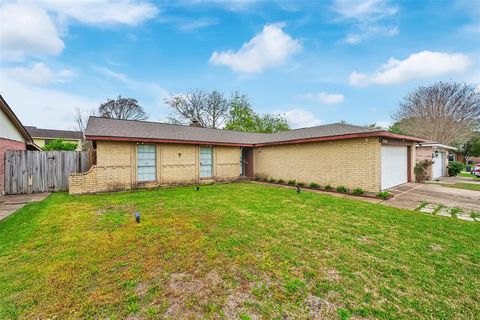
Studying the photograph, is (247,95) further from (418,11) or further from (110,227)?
(110,227)

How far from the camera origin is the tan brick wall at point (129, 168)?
342 inches

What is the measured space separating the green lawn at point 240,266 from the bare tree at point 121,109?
1277 inches

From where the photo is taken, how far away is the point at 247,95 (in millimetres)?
27734

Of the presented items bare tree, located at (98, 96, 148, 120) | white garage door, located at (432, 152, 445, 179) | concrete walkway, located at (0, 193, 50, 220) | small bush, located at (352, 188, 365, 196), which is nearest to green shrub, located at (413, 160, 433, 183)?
white garage door, located at (432, 152, 445, 179)

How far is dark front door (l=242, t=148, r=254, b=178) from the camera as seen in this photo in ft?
45.6

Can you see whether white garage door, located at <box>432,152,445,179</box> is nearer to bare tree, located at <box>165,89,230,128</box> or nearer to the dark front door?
the dark front door

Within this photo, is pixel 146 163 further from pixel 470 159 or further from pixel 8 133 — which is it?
pixel 470 159

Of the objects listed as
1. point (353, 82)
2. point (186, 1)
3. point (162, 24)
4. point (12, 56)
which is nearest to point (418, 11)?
point (353, 82)

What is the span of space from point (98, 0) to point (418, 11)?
1263cm

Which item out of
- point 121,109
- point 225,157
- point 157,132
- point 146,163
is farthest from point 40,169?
point 121,109

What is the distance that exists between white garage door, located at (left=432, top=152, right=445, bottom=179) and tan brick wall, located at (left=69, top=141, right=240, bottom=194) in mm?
14232

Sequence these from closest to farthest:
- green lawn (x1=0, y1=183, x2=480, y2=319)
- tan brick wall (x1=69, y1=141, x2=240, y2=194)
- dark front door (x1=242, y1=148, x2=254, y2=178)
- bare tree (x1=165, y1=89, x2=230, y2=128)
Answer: green lawn (x1=0, y1=183, x2=480, y2=319), tan brick wall (x1=69, y1=141, x2=240, y2=194), dark front door (x1=242, y1=148, x2=254, y2=178), bare tree (x1=165, y1=89, x2=230, y2=128)

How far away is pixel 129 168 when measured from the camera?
9.43 m

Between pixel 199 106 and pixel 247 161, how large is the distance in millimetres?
17172
